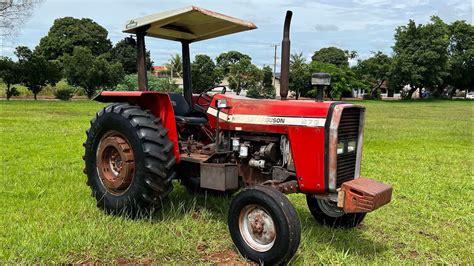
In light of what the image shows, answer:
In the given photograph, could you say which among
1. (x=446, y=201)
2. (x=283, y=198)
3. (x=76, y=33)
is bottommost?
(x=446, y=201)

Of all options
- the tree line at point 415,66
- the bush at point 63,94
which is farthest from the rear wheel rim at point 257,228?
the tree line at point 415,66

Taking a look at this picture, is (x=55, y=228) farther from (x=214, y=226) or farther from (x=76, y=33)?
(x=76, y=33)

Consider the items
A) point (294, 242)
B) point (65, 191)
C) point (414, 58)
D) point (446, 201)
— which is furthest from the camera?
point (414, 58)

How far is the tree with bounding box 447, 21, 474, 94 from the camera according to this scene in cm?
5762

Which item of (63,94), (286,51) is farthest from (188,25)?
(63,94)

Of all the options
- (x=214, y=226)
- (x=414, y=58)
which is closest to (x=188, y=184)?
(x=214, y=226)

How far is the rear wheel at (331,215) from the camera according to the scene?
4.90m

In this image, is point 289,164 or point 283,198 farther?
point 289,164

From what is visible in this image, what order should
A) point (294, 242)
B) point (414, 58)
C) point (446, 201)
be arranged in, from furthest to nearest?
point (414, 58) < point (446, 201) < point (294, 242)

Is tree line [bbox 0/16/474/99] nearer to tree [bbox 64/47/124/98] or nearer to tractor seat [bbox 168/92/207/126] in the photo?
tree [bbox 64/47/124/98]

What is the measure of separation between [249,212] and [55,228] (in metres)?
1.92

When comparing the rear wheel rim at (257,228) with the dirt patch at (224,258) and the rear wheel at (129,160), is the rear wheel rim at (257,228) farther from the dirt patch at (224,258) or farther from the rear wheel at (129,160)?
the rear wheel at (129,160)

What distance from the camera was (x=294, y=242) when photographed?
12.3ft

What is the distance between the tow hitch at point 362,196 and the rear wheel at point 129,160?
5.76 ft
